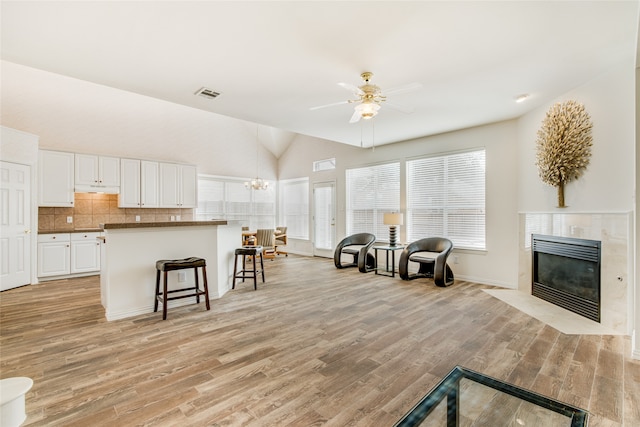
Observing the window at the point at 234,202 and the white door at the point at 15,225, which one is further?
the window at the point at 234,202

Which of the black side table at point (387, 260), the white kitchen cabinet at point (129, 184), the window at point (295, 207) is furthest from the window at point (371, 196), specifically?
the white kitchen cabinet at point (129, 184)

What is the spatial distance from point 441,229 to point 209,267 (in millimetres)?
4406

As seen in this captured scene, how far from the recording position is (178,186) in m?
7.36

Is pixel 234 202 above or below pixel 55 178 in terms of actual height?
below

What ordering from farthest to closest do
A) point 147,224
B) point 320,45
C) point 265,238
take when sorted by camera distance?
point 265,238
point 147,224
point 320,45

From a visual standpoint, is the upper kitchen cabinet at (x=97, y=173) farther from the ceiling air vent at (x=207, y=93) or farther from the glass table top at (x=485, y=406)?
the glass table top at (x=485, y=406)

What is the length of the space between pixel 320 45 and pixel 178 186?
5.88m

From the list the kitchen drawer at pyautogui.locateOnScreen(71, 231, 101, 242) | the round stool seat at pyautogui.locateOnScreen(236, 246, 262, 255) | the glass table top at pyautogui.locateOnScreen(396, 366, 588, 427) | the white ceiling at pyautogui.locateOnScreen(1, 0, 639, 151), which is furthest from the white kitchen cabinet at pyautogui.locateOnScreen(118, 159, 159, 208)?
the glass table top at pyautogui.locateOnScreen(396, 366, 588, 427)

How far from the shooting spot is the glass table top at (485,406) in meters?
1.53

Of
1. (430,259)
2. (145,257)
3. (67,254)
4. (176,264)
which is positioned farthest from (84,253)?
(430,259)

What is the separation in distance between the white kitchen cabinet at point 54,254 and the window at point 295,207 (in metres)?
5.39

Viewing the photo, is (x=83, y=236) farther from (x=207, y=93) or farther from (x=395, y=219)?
(x=395, y=219)

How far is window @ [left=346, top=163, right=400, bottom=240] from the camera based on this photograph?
676 centimetres

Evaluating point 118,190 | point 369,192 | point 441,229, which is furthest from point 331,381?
point 118,190
